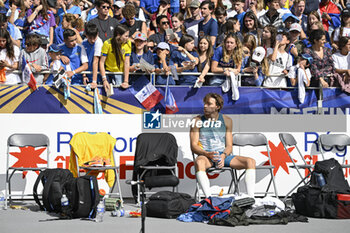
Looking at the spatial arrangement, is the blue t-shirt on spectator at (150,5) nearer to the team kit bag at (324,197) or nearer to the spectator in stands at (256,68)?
the spectator in stands at (256,68)

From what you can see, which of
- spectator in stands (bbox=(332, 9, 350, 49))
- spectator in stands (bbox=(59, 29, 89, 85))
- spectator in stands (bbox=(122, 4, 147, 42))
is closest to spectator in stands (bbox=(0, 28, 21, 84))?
spectator in stands (bbox=(59, 29, 89, 85))

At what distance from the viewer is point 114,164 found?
973 cm

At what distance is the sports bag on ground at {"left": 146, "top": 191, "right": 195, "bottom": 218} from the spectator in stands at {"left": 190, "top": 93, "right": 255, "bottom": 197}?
759 mm

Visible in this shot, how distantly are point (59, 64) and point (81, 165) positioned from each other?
89.9 inches

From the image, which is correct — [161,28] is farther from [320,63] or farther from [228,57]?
[320,63]

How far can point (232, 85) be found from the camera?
10766 mm

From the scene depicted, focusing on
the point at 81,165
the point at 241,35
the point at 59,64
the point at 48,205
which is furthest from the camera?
the point at 241,35

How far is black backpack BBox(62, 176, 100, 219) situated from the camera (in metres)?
7.89

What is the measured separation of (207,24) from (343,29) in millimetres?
3158

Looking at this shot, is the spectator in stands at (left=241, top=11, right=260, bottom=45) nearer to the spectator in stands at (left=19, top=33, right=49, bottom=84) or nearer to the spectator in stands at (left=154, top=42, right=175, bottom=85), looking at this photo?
the spectator in stands at (left=154, top=42, right=175, bottom=85)

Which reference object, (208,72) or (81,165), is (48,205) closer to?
(81,165)

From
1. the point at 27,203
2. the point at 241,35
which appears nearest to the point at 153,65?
the point at 241,35

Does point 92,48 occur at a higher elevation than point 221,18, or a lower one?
lower

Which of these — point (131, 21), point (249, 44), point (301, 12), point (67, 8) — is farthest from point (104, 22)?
point (301, 12)
